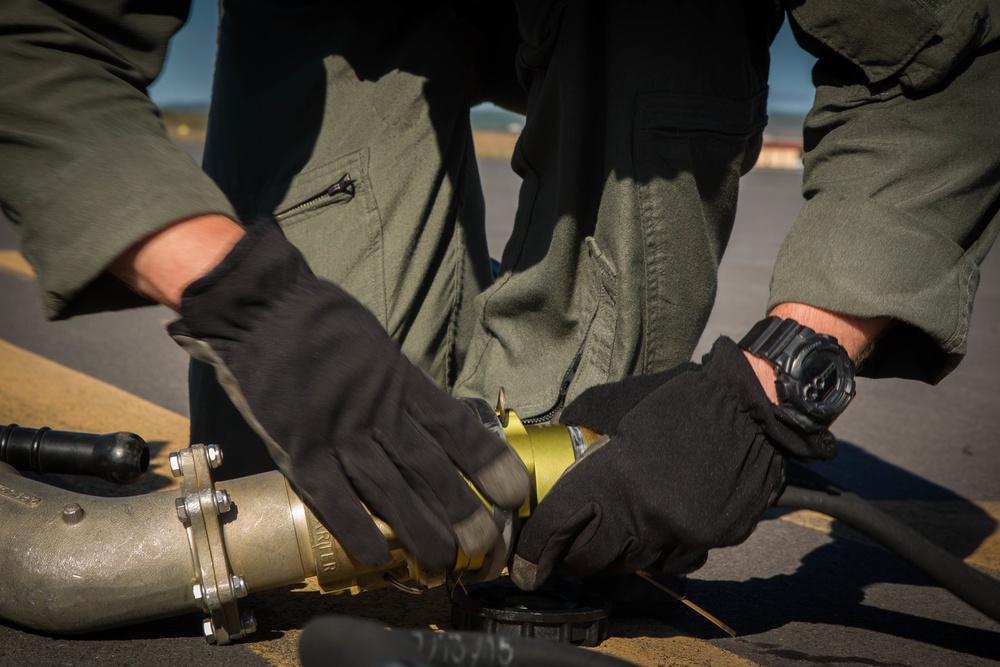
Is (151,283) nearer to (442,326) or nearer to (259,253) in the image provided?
(259,253)

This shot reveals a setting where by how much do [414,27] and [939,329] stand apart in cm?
123

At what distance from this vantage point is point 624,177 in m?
1.73

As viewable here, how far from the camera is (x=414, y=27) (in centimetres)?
204

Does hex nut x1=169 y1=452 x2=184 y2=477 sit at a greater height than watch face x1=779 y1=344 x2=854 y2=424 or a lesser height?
lesser

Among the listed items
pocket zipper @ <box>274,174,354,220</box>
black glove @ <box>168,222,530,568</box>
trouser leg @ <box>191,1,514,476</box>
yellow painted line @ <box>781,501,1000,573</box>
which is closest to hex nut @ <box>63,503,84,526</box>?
black glove @ <box>168,222,530,568</box>

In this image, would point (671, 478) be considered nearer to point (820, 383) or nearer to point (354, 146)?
point (820, 383)

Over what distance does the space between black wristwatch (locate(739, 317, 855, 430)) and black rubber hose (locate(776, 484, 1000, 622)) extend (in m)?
0.15

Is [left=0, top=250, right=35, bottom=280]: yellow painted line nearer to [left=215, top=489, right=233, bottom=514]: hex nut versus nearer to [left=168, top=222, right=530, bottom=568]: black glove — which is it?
[left=215, top=489, right=233, bottom=514]: hex nut

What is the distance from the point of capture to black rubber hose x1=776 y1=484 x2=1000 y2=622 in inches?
56.8

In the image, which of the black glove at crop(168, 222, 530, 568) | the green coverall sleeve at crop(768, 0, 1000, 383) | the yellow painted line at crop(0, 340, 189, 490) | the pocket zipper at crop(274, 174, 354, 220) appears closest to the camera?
the black glove at crop(168, 222, 530, 568)

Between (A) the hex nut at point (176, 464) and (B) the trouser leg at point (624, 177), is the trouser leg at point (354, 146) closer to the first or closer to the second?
(B) the trouser leg at point (624, 177)

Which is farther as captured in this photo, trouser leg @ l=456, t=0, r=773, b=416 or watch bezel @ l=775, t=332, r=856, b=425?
trouser leg @ l=456, t=0, r=773, b=416

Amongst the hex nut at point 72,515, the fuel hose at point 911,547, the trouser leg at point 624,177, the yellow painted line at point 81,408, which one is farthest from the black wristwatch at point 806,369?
the yellow painted line at point 81,408

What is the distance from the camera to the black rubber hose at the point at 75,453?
1688 mm
